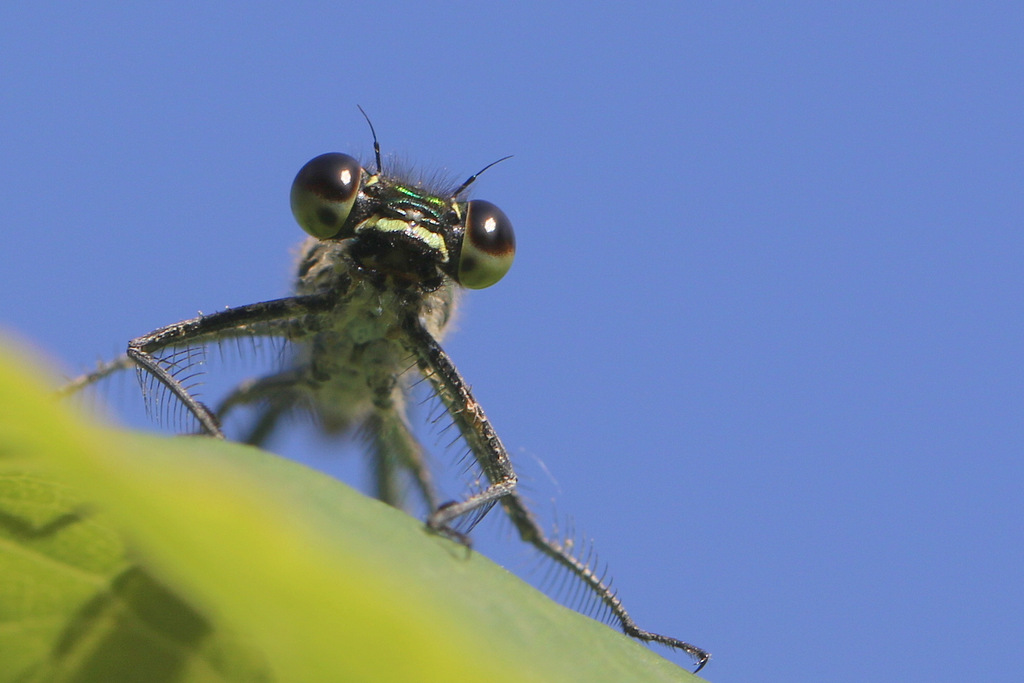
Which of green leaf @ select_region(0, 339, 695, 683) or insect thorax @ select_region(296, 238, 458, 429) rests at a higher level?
insect thorax @ select_region(296, 238, 458, 429)

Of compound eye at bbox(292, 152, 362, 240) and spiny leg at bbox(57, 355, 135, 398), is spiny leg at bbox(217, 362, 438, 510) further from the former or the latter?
compound eye at bbox(292, 152, 362, 240)

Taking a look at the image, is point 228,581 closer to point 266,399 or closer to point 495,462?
point 495,462

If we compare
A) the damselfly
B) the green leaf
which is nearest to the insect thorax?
the damselfly

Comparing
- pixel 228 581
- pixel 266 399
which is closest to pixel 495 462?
pixel 266 399

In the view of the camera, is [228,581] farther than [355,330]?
No

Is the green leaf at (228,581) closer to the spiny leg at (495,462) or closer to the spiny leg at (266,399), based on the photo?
the spiny leg at (495,462)

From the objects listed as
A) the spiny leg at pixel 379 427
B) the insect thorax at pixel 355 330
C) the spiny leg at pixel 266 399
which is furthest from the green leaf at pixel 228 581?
the spiny leg at pixel 266 399

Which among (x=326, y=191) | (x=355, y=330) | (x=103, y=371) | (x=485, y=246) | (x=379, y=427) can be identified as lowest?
(x=103, y=371)
